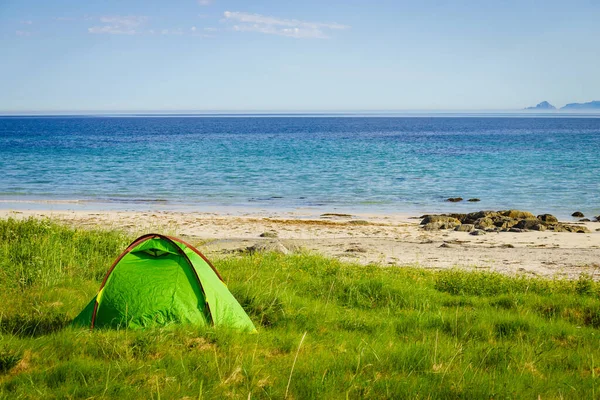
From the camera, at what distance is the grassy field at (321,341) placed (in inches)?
212

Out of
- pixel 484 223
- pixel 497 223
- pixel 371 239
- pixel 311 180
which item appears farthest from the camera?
pixel 311 180

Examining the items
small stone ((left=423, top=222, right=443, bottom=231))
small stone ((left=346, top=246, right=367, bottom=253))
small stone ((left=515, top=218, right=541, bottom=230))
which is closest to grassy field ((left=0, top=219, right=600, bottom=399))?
small stone ((left=346, top=246, right=367, bottom=253))

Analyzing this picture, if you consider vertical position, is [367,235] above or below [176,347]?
below

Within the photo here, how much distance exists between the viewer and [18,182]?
121 ft

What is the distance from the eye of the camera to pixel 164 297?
722 centimetres

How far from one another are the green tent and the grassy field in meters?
0.35

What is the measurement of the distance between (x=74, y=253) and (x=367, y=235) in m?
11.2

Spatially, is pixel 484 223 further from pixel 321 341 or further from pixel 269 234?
pixel 321 341

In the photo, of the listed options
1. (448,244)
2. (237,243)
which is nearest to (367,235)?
(448,244)

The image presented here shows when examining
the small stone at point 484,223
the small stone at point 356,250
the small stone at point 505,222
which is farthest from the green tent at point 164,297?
the small stone at point 505,222

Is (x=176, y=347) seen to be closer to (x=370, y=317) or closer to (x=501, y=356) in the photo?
(x=370, y=317)

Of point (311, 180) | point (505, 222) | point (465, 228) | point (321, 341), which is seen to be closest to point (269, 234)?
point (465, 228)

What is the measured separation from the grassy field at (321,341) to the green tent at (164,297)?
0.35 m

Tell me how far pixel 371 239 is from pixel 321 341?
1190 cm
